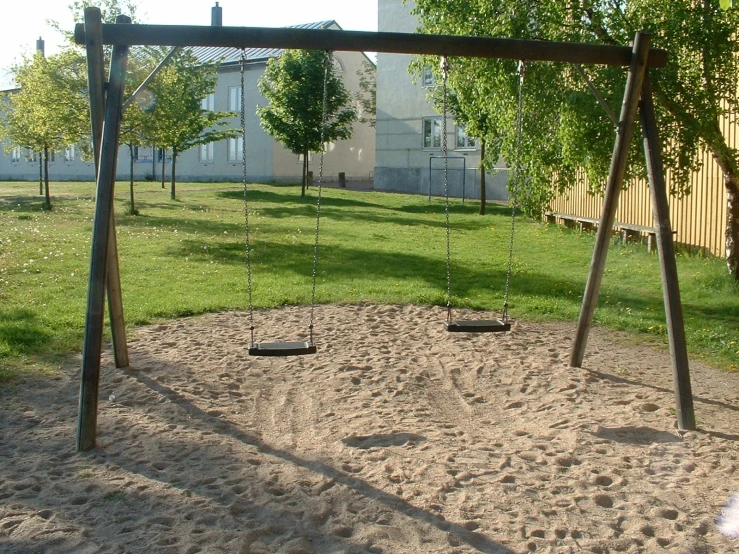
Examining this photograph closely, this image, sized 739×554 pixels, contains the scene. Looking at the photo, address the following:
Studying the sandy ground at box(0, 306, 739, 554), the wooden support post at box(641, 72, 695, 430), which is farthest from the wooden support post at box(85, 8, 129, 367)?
the wooden support post at box(641, 72, 695, 430)

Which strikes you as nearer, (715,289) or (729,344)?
(729,344)

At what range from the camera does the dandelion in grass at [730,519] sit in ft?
13.1

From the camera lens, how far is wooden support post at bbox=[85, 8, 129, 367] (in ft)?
18.5

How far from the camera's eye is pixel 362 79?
4425cm

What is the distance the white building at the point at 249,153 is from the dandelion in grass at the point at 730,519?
33530 mm

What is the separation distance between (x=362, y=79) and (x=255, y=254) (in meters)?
31.6

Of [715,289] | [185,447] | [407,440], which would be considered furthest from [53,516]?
[715,289]

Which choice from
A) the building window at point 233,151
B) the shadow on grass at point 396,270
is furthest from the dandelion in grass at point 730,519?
the building window at point 233,151

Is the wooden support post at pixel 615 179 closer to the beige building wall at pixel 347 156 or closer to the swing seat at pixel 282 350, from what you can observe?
the swing seat at pixel 282 350

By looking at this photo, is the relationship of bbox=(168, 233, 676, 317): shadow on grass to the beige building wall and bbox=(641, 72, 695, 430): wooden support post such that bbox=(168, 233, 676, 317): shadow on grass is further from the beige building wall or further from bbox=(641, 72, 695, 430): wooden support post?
the beige building wall

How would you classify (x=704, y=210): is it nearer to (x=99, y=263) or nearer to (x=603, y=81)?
(x=603, y=81)

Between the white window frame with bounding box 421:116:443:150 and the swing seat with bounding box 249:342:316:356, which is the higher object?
the white window frame with bounding box 421:116:443:150

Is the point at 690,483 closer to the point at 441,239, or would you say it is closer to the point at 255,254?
the point at 255,254

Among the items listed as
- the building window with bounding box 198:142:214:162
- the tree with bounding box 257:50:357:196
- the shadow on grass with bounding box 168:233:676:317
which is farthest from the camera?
the building window with bounding box 198:142:214:162
